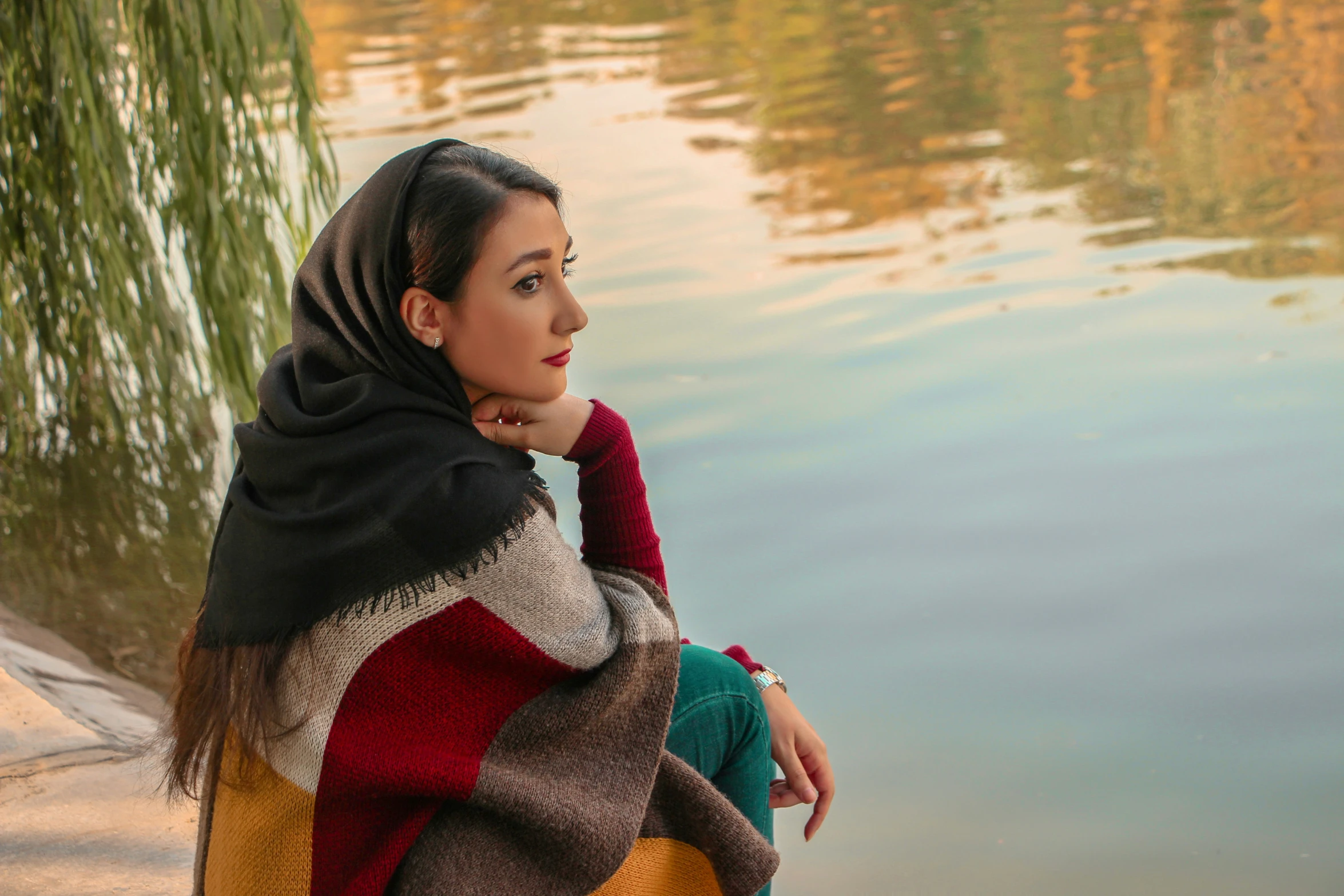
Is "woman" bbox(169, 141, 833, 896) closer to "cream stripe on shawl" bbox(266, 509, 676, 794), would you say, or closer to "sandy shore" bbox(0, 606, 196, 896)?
"cream stripe on shawl" bbox(266, 509, 676, 794)

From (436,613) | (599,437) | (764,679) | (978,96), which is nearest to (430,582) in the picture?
(436,613)

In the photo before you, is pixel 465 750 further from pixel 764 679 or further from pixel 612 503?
pixel 764 679

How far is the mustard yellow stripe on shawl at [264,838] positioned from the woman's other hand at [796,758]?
0.56 metres

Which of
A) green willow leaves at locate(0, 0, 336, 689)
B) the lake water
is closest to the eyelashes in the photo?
the lake water

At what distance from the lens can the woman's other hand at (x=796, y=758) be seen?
158 centimetres

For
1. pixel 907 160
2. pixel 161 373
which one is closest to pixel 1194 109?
pixel 907 160

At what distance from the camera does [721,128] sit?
257 inches

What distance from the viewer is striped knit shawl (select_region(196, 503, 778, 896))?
1197 millimetres

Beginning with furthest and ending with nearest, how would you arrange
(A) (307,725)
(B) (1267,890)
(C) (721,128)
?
(C) (721,128) < (B) (1267,890) < (A) (307,725)

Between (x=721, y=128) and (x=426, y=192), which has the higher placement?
(x=426, y=192)

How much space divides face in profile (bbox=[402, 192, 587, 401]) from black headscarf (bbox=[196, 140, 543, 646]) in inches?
1.3

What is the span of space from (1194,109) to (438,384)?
5.37 m

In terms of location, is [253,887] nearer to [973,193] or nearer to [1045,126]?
[973,193]

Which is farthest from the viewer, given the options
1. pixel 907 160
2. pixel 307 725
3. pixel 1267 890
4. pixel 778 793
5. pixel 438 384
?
pixel 907 160
